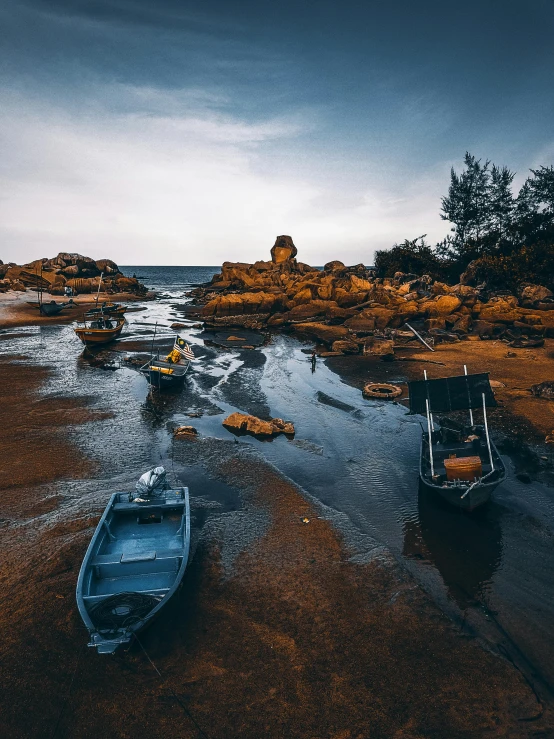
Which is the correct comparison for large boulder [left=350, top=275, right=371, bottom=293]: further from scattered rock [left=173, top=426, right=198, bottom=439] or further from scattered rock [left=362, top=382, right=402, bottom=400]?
scattered rock [left=173, top=426, right=198, bottom=439]

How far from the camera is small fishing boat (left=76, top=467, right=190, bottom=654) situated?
8.26 meters

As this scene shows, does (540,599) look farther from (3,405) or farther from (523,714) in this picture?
(3,405)

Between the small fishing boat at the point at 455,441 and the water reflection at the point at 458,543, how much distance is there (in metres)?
0.68

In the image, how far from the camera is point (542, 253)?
165 ft

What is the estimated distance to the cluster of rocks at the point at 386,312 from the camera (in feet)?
133

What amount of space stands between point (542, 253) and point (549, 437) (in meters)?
40.7

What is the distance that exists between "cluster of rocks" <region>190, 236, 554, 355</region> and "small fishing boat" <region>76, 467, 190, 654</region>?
27.9 m

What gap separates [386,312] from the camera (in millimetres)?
47938

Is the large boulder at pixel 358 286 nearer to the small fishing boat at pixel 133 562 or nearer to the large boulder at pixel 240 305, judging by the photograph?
the large boulder at pixel 240 305

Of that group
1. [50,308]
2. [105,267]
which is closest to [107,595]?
[50,308]

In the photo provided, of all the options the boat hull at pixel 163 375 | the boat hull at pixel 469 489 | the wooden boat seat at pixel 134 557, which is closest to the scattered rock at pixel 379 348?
the boat hull at pixel 163 375

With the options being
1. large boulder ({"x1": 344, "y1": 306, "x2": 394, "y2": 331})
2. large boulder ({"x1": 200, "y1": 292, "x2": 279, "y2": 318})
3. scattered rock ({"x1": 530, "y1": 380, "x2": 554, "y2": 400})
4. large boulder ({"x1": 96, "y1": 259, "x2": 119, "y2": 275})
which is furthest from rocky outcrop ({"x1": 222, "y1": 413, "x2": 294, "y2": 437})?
large boulder ({"x1": 96, "y1": 259, "x2": 119, "y2": 275})

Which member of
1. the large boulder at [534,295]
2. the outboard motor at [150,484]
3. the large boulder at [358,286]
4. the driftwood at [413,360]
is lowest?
the outboard motor at [150,484]

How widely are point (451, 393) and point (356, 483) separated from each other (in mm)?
5001
